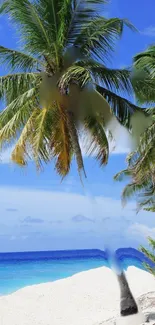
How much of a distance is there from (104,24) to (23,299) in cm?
1779

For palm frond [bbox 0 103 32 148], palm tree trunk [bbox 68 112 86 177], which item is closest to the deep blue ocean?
palm tree trunk [bbox 68 112 86 177]

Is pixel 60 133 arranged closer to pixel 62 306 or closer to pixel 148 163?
pixel 148 163

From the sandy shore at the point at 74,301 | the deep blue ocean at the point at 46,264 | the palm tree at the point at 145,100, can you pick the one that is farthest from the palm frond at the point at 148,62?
the deep blue ocean at the point at 46,264

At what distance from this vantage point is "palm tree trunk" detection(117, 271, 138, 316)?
50.9 feet

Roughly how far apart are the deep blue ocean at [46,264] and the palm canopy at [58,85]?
1816 centimetres

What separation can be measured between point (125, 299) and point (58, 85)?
643 cm

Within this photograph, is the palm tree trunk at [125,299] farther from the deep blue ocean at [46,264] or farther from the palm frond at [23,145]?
the deep blue ocean at [46,264]

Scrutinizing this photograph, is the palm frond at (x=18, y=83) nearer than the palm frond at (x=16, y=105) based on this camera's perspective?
No

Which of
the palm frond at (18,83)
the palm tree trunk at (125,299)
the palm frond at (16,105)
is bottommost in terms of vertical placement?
the palm tree trunk at (125,299)

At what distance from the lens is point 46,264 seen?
186 feet

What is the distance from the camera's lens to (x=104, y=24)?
49.9ft

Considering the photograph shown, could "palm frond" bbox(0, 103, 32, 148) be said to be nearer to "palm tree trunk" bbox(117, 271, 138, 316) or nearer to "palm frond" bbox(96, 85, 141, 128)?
"palm frond" bbox(96, 85, 141, 128)

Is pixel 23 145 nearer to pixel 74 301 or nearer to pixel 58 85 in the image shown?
pixel 58 85

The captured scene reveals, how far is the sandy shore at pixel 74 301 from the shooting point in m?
21.8
